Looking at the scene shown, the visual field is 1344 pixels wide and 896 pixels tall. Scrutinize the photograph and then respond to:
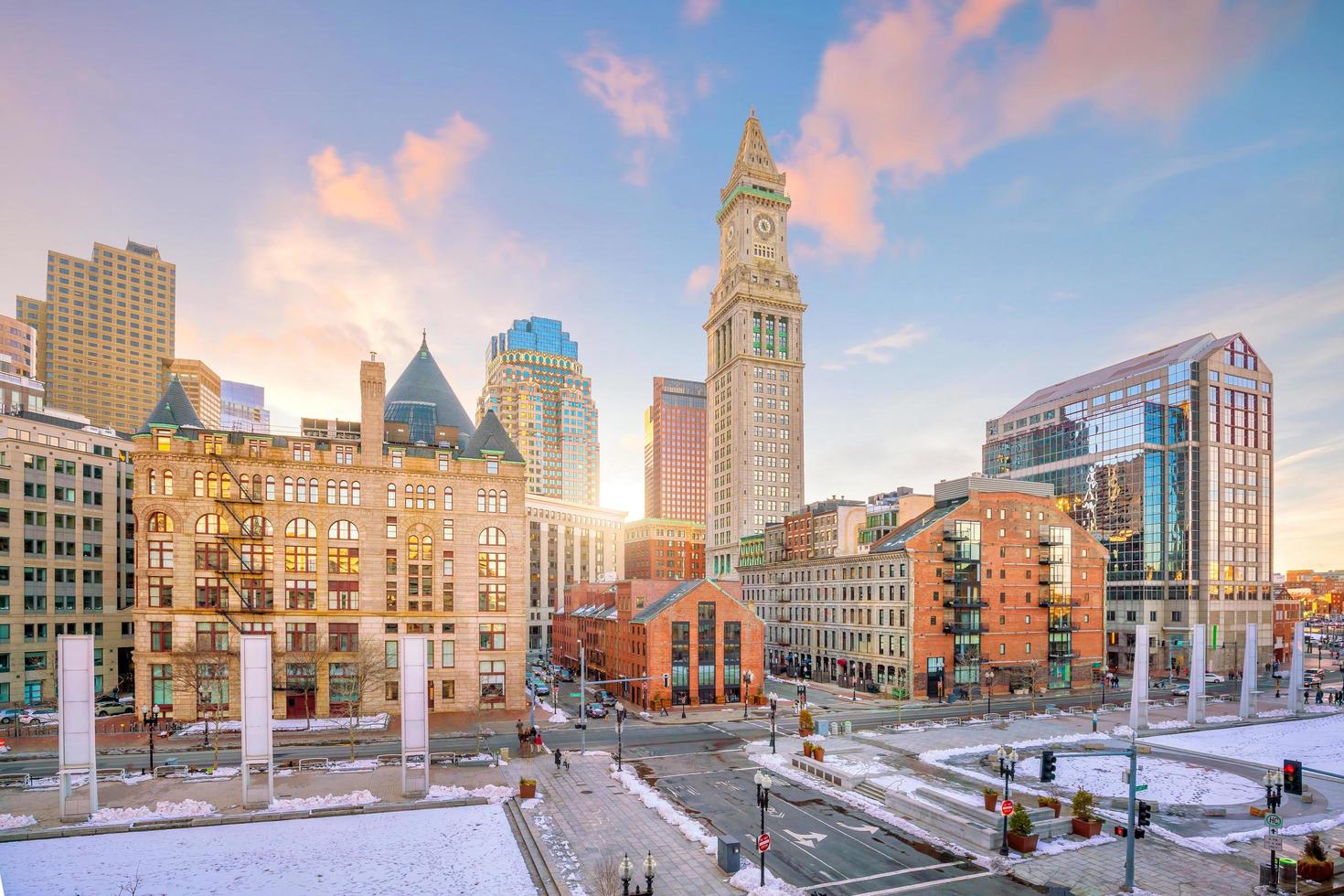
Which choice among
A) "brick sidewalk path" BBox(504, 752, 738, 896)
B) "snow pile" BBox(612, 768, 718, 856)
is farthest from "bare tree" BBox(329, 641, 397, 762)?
"snow pile" BBox(612, 768, 718, 856)

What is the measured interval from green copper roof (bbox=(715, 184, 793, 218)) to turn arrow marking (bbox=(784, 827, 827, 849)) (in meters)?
141

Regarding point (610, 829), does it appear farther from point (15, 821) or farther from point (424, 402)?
point (424, 402)

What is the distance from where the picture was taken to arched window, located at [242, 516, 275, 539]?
6406cm

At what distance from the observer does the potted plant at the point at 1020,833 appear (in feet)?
107

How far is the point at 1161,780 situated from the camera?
146ft

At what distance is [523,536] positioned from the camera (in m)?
71.1

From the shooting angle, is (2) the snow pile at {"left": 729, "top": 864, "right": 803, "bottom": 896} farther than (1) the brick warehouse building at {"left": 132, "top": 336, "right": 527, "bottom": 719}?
No

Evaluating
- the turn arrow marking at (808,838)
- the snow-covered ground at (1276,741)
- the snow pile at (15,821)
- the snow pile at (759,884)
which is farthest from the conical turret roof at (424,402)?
the snow-covered ground at (1276,741)

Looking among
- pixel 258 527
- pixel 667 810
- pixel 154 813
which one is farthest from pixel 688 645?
pixel 154 813

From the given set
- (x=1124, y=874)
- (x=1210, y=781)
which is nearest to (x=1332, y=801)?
(x=1210, y=781)

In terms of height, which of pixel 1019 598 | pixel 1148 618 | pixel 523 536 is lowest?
pixel 1148 618

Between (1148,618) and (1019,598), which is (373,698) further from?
(1148,618)

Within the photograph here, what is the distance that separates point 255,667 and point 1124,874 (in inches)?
1675

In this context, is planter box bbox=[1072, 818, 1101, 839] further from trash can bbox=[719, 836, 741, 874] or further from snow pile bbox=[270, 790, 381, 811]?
snow pile bbox=[270, 790, 381, 811]
